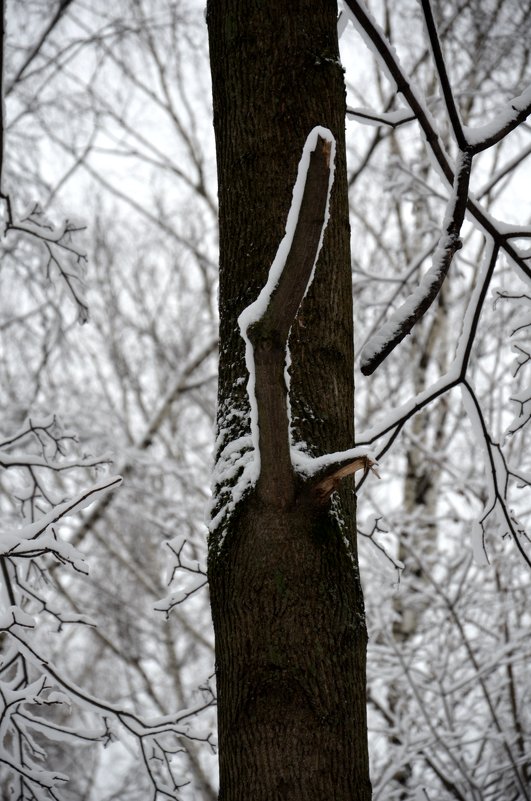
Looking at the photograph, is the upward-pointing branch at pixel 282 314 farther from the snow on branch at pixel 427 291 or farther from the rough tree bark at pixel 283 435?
the snow on branch at pixel 427 291

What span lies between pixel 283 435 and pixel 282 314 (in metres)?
0.21

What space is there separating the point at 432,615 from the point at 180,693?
275 centimetres

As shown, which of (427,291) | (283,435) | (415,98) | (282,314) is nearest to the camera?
Result: (282,314)

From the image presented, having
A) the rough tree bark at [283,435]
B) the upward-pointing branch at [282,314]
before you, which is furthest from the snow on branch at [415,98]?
the upward-pointing branch at [282,314]

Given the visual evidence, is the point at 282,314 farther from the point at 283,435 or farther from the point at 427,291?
the point at 427,291

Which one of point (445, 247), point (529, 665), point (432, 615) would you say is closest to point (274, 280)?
point (445, 247)

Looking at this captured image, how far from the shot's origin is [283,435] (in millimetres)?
1100

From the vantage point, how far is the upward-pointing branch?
87 centimetres

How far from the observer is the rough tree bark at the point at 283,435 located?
43.5 inches

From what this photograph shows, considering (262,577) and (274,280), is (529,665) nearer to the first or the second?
(262,577)

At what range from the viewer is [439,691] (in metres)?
3.82

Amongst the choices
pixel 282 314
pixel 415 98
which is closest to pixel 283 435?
pixel 282 314

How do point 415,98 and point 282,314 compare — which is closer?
point 282,314

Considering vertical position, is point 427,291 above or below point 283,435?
above
